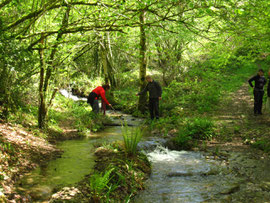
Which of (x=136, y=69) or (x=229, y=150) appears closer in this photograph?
(x=229, y=150)

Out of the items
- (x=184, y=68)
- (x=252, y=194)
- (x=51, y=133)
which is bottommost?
(x=252, y=194)

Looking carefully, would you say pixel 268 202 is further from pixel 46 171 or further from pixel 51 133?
pixel 51 133

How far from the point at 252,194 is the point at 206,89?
11803mm

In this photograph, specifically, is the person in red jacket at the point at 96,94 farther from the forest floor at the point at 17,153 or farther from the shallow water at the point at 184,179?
the shallow water at the point at 184,179

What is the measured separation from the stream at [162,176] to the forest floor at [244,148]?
0.25 meters

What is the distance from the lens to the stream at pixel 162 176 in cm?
474

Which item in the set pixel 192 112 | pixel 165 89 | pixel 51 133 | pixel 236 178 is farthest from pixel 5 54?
pixel 165 89

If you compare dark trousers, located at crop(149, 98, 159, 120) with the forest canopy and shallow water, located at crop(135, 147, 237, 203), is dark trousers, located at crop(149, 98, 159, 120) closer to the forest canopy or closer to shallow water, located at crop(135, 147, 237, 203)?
the forest canopy

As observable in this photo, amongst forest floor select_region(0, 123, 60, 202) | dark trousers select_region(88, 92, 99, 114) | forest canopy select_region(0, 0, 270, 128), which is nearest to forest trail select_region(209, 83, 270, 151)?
forest canopy select_region(0, 0, 270, 128)

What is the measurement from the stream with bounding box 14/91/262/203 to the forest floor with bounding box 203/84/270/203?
0.81ft

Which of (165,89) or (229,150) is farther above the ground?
(165,89)

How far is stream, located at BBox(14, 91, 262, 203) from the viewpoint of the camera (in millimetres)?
4738

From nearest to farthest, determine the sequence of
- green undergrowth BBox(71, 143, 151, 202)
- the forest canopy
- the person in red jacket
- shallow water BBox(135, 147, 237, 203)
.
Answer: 1. green undergrowth BBox(71, 143, 151, 202)
2. shallow water BBox(135, 147, 237, 203)
3. the forest canopy
4. the person in red jacket

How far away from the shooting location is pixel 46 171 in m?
5.43
